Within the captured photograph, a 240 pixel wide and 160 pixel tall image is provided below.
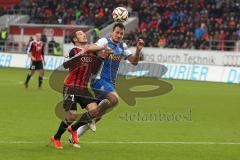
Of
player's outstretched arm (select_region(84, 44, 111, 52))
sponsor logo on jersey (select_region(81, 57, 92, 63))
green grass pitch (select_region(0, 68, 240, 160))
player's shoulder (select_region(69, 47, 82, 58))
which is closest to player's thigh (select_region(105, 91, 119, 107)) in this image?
sponsor logo on jersey (select_region(81, 57, 92, 63))

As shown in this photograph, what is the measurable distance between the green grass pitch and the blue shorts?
Answer: 0.99 meters

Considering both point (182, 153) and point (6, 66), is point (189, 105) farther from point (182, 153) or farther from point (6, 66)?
point (6, 66)

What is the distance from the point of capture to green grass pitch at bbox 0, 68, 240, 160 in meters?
11.1

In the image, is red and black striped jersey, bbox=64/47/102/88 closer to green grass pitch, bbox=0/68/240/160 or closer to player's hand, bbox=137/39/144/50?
player's hand, bbox=137/39/144/50

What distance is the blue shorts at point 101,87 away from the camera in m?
11.7

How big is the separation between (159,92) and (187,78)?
457 inches

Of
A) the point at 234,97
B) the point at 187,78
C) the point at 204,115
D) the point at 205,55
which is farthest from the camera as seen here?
the point at 205,55

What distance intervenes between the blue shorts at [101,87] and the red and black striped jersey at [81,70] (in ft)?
0.56

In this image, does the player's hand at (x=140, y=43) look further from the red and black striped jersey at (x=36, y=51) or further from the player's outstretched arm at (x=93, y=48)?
the red and black striped jersey at (x=36, y=51)

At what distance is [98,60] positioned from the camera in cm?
1190

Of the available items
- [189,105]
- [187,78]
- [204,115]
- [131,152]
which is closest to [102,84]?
[131,152]

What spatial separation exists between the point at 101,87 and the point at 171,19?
30728 millimetres

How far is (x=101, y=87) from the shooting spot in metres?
11.7

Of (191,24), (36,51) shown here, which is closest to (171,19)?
(191,24)
